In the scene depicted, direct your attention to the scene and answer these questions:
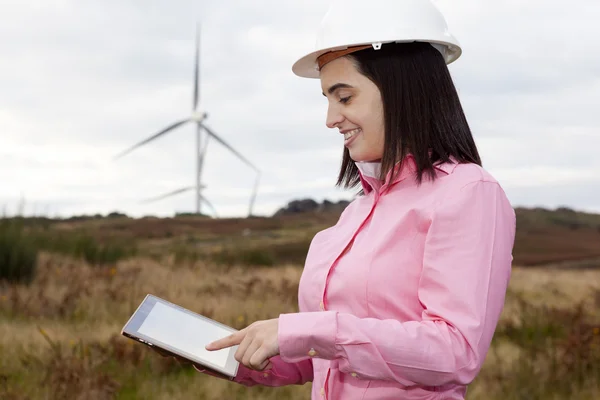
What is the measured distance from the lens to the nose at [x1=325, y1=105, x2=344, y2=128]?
181 cm

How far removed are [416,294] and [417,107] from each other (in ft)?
1.38

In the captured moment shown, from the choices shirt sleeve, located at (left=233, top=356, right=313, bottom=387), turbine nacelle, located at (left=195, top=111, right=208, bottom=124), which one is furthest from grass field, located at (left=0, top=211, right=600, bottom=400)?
turbine nacelle, located at (left=195, top=111, right=208, bottom=124)

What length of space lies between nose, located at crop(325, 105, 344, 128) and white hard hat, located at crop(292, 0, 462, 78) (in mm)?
138

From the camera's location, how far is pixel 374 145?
180 cm

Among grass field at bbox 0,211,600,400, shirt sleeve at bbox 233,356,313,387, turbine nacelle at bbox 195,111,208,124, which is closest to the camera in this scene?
shirt sleeve at bbox 233,356,313,387

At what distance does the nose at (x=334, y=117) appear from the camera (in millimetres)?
1810

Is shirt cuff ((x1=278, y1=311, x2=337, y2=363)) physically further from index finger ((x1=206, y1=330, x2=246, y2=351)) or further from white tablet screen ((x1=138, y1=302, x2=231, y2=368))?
white tablet screen ((x1=138, y1=302, x2=231, y2=368))

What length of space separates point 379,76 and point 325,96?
0.16 m

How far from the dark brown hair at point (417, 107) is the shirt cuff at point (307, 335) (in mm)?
380

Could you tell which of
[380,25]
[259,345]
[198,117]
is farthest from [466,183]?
[198,117]

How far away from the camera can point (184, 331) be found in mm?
1907

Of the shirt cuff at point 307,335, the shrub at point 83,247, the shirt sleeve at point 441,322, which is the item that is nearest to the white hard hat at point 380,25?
the shirt sleeve at point 441,322

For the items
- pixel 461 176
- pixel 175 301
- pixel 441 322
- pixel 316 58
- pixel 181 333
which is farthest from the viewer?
pixel 175 301

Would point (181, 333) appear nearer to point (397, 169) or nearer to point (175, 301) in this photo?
point (397, 169)
